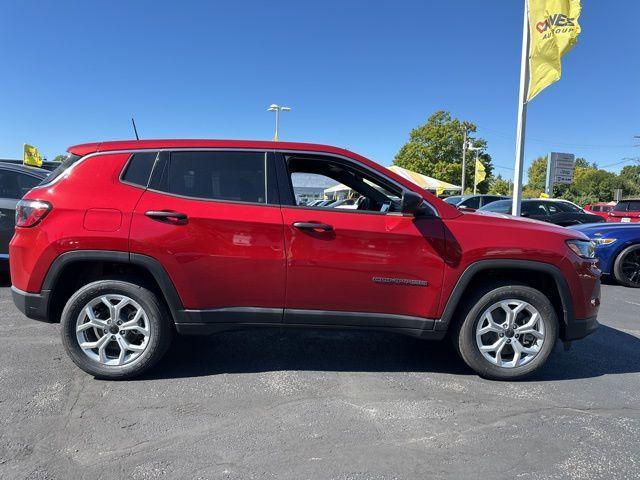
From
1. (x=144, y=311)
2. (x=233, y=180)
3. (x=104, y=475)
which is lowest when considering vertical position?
(x=104, y=475)

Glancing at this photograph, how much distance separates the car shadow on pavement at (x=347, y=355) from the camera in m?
3.90

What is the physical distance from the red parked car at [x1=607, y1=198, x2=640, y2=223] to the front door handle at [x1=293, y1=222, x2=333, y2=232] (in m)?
11.7

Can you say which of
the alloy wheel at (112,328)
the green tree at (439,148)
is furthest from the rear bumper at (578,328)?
the green tree at (439,148)

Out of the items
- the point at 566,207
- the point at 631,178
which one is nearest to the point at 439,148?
the point at 566,207

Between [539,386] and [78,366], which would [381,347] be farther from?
[78,366]

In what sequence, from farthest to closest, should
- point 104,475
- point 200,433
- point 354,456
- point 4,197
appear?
point 4,197 → point 200,433 → point 354,456 → point 104,475

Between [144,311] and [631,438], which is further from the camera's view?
[144,311]

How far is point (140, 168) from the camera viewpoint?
3.57m

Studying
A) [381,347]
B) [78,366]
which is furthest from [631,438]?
[78,366]

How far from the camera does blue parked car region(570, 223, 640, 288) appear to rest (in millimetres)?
7910

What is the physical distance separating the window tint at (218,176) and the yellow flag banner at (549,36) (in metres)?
7.70

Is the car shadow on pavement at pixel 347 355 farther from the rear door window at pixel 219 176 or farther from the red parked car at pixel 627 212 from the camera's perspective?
the red parked car at pixel 627 212

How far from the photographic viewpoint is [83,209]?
11.3ft

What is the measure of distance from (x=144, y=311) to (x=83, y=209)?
0.88m
